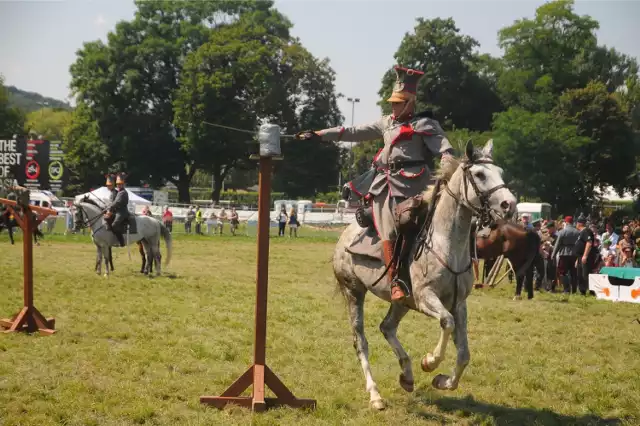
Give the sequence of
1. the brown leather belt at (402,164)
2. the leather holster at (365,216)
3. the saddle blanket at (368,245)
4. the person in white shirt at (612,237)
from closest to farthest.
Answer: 1. the brown leather belt at (402,164)
2. the saddle blanket at (368,245)
3. the leather holster at (365,216)
4. the person in white shirt at (612,237)

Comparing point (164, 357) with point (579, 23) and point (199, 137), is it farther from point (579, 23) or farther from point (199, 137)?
point (579, 23)

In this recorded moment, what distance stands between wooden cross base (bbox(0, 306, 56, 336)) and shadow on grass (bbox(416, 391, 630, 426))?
228 inches

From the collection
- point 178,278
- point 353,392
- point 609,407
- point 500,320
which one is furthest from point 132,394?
point 178,278

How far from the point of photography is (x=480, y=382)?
8008 mm

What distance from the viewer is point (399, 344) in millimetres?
7188

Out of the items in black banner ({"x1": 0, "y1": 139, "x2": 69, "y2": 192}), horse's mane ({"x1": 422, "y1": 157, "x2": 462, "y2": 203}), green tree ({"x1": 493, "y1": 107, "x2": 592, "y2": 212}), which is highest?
green tree ({"x1": 493, "y1": 107, "x2": 592, "y2": 212})

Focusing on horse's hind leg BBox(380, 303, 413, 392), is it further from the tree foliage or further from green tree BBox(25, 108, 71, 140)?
green tree BBox(25, 108, 71, 140)

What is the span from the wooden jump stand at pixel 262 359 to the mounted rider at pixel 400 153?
0.41 meters

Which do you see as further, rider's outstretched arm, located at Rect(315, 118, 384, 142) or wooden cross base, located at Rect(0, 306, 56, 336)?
wooden cross base, located at Rect(0, 306, 56, 336)

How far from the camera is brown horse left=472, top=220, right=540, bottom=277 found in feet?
50.9

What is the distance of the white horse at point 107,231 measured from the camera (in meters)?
18.9

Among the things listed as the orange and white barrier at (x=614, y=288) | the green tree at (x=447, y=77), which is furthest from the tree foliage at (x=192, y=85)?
the orange and white barrier at (x=614, y=288)

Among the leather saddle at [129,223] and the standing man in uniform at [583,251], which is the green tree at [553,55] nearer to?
the standing man in uniform at [583,251]

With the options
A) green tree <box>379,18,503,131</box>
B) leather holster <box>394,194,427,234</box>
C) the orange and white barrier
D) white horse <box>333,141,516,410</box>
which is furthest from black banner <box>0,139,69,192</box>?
green tree <box>379,18,503,131</box>
